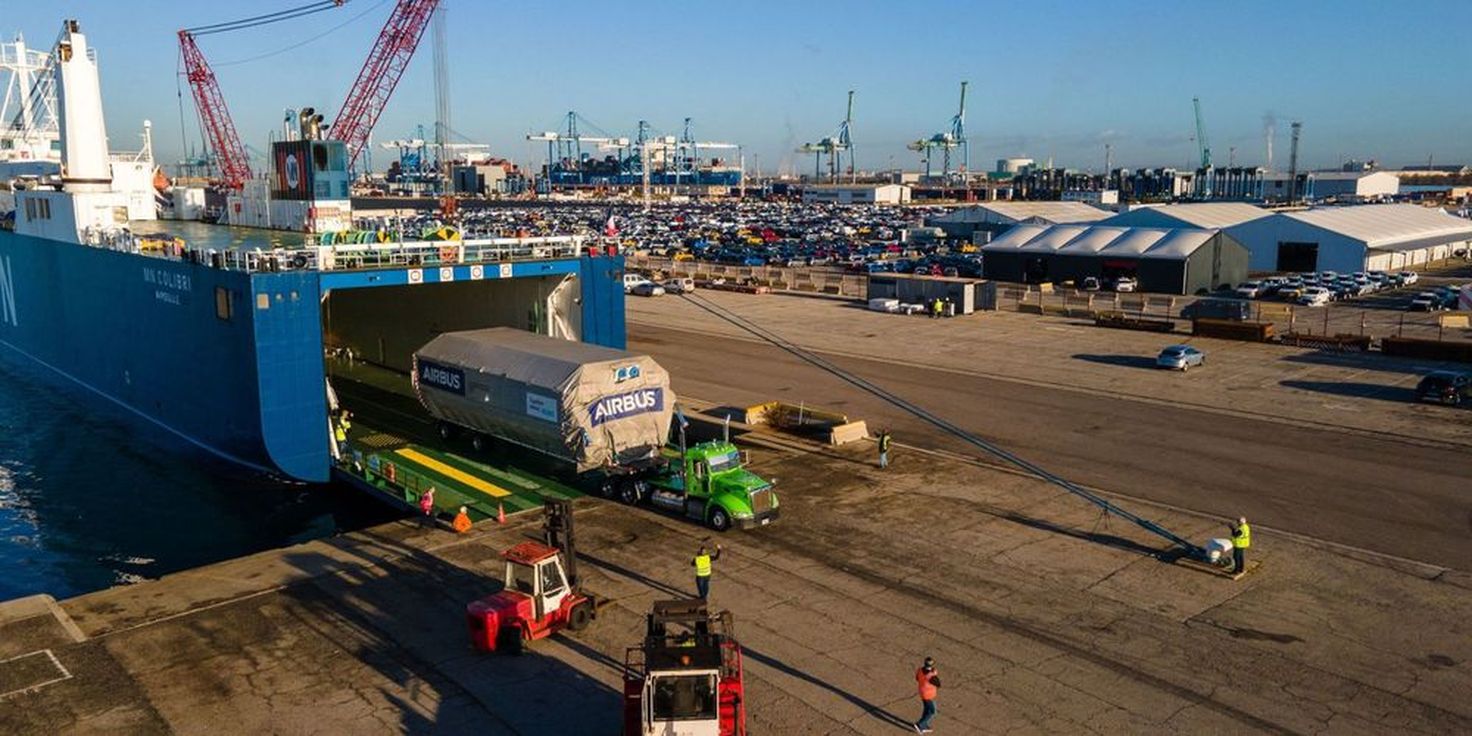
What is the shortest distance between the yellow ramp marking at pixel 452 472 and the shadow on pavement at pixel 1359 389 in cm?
3349

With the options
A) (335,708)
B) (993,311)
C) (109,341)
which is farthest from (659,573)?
(993,311)

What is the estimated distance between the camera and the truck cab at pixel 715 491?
24.3m

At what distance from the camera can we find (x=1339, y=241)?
8112 cm

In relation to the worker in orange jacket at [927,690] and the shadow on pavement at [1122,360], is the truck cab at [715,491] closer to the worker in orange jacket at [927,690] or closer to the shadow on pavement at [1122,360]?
the worker in orange jacket at [927,690]

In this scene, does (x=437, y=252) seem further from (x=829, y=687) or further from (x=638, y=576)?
(x=829, y=687)

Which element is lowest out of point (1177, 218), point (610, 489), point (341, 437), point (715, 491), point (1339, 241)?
point (610, 489)

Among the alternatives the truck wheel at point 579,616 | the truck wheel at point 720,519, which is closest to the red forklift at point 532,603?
the truck wheel at point 579,616

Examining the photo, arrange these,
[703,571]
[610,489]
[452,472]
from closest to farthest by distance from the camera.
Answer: [703,571]
[610,489]
[452,472]

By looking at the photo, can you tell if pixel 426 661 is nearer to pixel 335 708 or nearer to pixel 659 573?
pixel 335 708

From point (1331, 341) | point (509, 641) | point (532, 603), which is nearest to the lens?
point (509, 641)

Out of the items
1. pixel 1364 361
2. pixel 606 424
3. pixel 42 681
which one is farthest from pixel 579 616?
pixel 1364 361

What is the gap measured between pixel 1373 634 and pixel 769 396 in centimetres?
2580

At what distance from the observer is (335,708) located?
52.7 feet

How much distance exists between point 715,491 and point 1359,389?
103ft
